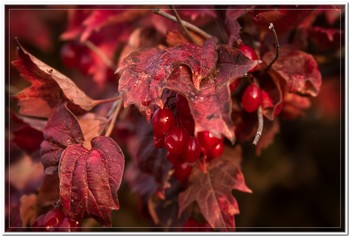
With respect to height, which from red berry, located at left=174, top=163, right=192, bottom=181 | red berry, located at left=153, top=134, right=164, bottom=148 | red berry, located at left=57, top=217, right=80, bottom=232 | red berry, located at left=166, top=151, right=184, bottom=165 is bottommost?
red berry, located at left=57, top=217, right=80, bottom=232

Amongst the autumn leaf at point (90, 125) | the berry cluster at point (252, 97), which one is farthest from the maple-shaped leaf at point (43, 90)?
the berry cluster at point (252, 97)

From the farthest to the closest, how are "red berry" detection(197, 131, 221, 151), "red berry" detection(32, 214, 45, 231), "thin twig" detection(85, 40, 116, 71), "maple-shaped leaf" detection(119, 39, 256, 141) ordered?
"thin twig" detection(85, 40, 116, 71), "red berry" detection(32, 214, 45, 231), "red berry" detection(197, 131, 221, 151), "maple-shaped leaf" detection(119, 39, 256, 141)

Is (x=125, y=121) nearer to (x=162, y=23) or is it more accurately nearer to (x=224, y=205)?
(x=162, y=23)

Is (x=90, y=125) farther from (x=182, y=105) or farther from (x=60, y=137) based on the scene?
(x=182, y=105)

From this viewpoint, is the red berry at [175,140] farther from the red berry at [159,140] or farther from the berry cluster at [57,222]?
the berry cluster at [57,222]

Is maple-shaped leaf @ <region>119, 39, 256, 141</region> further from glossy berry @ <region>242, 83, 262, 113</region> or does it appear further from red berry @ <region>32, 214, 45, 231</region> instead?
red berry @ <region>32, 214, 45, 231</region>

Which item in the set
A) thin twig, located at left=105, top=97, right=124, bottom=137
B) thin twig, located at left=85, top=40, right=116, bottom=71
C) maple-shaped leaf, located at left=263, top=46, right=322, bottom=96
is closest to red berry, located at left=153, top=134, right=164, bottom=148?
thin twig, located at left=105, top=97, right=124, bottom=137
